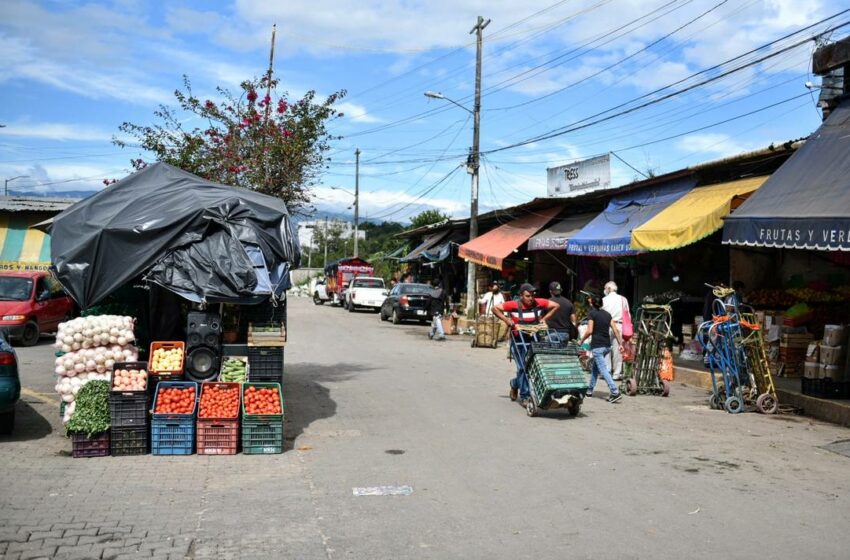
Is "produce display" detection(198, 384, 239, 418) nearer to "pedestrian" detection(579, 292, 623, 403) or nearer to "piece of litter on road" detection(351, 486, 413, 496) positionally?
"piece of litter on road" detection(351, 486, 413, 496)

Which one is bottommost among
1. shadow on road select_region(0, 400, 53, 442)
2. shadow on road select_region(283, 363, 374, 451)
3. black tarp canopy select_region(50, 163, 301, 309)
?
shadow on road select_region(0, 400, 53, 442)

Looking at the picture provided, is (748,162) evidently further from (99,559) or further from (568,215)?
(99,559)

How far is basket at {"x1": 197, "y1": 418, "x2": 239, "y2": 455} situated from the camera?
8.48 meters

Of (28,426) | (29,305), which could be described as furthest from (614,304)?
(29,305)

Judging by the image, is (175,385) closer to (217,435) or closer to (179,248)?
(217,435)

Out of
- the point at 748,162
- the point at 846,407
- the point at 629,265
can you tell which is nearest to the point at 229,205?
the point at 846,407

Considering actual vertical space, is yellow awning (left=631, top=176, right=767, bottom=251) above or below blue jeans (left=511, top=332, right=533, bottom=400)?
above

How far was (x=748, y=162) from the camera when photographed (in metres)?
15.7

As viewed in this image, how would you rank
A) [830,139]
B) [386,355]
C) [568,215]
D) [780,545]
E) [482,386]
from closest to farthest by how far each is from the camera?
[780,545] < [830,139] < [482,386] < [386,355] < [568,215]

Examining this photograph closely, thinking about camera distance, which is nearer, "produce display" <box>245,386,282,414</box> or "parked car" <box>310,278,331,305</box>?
"produce display" <box>245,386,282,414</box>

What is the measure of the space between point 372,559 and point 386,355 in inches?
555

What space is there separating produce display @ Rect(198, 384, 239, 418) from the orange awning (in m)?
16.1

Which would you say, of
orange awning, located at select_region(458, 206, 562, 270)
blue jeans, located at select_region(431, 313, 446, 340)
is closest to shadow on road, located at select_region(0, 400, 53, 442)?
blue jeans, located at select_region(431, 313, 446, 340)

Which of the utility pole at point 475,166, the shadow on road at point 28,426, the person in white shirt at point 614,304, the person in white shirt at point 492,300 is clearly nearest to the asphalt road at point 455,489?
the shadow on road at point 28,426
